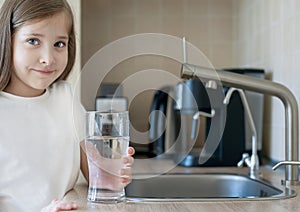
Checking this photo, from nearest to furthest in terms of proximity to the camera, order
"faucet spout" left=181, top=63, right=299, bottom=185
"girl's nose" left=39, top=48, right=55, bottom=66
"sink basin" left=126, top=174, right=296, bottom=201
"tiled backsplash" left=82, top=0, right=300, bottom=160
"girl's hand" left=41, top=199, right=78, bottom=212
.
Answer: "girl's hand" left=41, top=199, right=78, bottom=212, "girl's nose" left=39, top=48, right=55, bottom=66, "faucet spout" left=181, top=63, right=299, bottom=185, "sink basin" left=126, top=174, right=296, bottom=201, "tiled backsplash" left=82, top=0, right=300, bottom=160

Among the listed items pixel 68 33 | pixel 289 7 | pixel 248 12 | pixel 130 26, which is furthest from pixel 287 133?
pixel 130 26

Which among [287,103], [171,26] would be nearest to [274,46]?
[287,103]

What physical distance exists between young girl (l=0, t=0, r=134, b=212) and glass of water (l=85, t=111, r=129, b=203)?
17cm

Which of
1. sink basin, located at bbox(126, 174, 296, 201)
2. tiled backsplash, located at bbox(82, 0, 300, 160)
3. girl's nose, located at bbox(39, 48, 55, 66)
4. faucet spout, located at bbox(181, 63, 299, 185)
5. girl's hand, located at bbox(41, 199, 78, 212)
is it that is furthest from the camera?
tiled backsplash, located at bbox(82, 0, 300, 160)

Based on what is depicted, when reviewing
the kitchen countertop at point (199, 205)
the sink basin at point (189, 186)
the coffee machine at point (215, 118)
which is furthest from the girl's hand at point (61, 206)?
the coffee machine at point (215, 118)

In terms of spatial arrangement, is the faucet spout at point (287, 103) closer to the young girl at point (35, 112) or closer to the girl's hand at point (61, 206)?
the young girl at point (35, 112)

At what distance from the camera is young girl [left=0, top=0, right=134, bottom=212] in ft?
A: 3.47

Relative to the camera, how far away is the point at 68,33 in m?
1.13

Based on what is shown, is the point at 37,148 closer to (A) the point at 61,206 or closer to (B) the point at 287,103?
(A) the point at 61,206

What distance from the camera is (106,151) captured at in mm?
965

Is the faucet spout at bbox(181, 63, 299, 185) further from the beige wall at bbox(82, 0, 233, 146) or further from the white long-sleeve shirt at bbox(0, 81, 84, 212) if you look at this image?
the beige wall at bbox(82, 0, 233, 146)

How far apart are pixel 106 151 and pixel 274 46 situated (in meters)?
0.81

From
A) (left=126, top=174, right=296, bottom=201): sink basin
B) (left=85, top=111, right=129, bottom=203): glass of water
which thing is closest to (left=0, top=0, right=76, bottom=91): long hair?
(left=85, top=111, right=129, bottom=203): glass of water

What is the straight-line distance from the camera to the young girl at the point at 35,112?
1.06m
